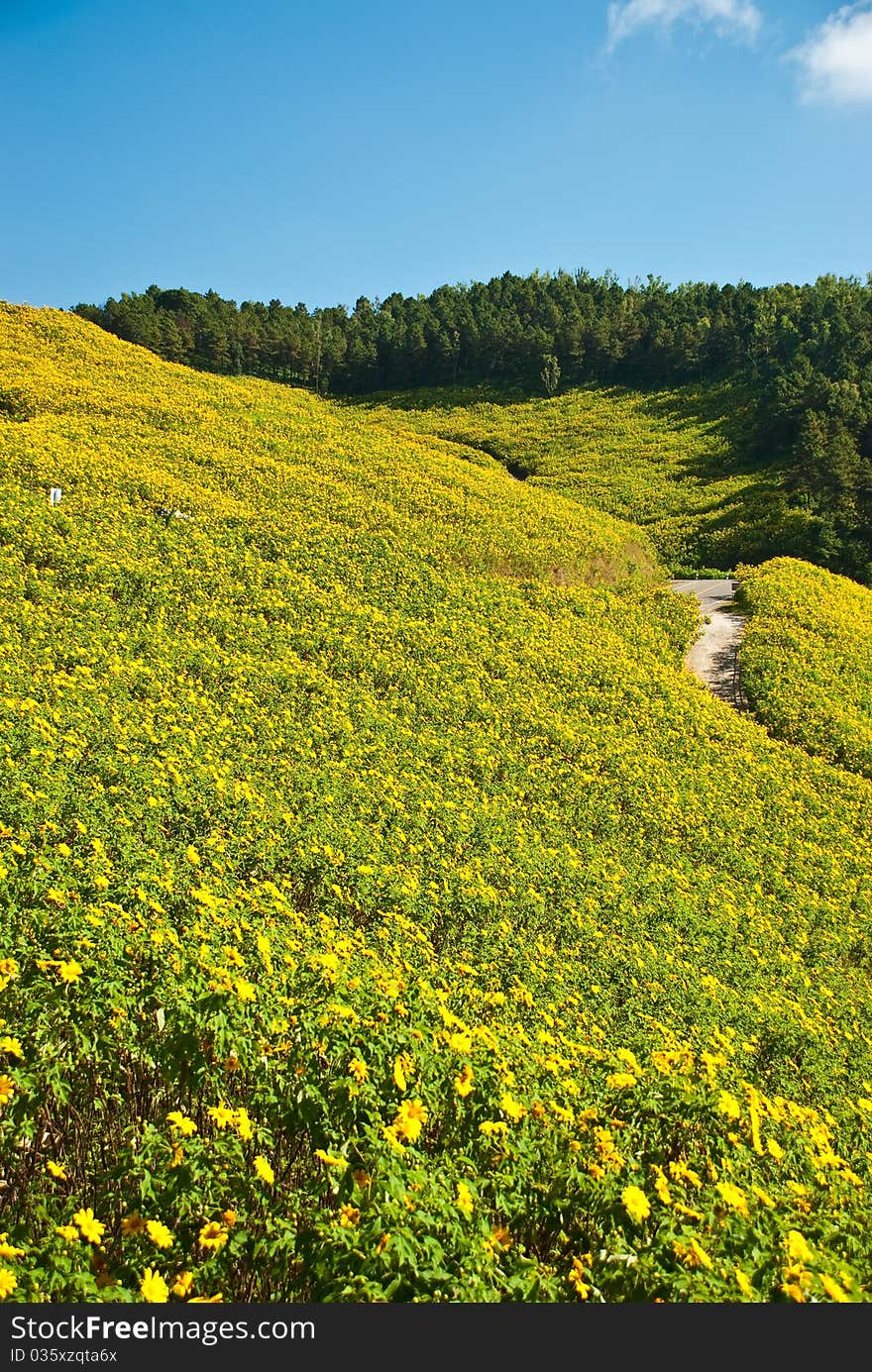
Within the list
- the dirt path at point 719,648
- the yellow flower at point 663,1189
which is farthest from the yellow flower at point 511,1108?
the dirt path at point 719,648

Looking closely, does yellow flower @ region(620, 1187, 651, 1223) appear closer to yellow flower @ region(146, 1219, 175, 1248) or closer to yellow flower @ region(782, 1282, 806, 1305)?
yellow flower @ region(782, 1282, 806, 1305)

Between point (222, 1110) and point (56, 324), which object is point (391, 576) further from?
point (56, 324)

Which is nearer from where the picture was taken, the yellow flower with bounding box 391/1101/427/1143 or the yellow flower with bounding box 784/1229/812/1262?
the yellow flower with bounding box 784/1229/812/1262

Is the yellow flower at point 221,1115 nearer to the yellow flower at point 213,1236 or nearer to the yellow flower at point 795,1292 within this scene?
the yellow flower at point 213,1236

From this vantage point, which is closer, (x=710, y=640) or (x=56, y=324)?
(x=710, y=640)

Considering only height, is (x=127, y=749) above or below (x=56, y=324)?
below

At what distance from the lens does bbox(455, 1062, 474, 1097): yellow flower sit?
4039 millimetres

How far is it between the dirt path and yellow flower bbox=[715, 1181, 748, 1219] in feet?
50.6

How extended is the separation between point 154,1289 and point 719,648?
68.8 ft

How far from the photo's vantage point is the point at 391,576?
55.4ft

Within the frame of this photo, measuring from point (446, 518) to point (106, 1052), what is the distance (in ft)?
64.0

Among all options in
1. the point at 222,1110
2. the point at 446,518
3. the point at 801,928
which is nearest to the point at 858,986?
the point at 801,928

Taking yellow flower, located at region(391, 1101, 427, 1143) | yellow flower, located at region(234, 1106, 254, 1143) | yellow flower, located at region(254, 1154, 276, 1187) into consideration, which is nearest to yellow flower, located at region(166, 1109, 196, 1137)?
yellow flower, located at region(234, 1106, 254, 1143)

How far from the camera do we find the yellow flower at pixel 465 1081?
404cm
